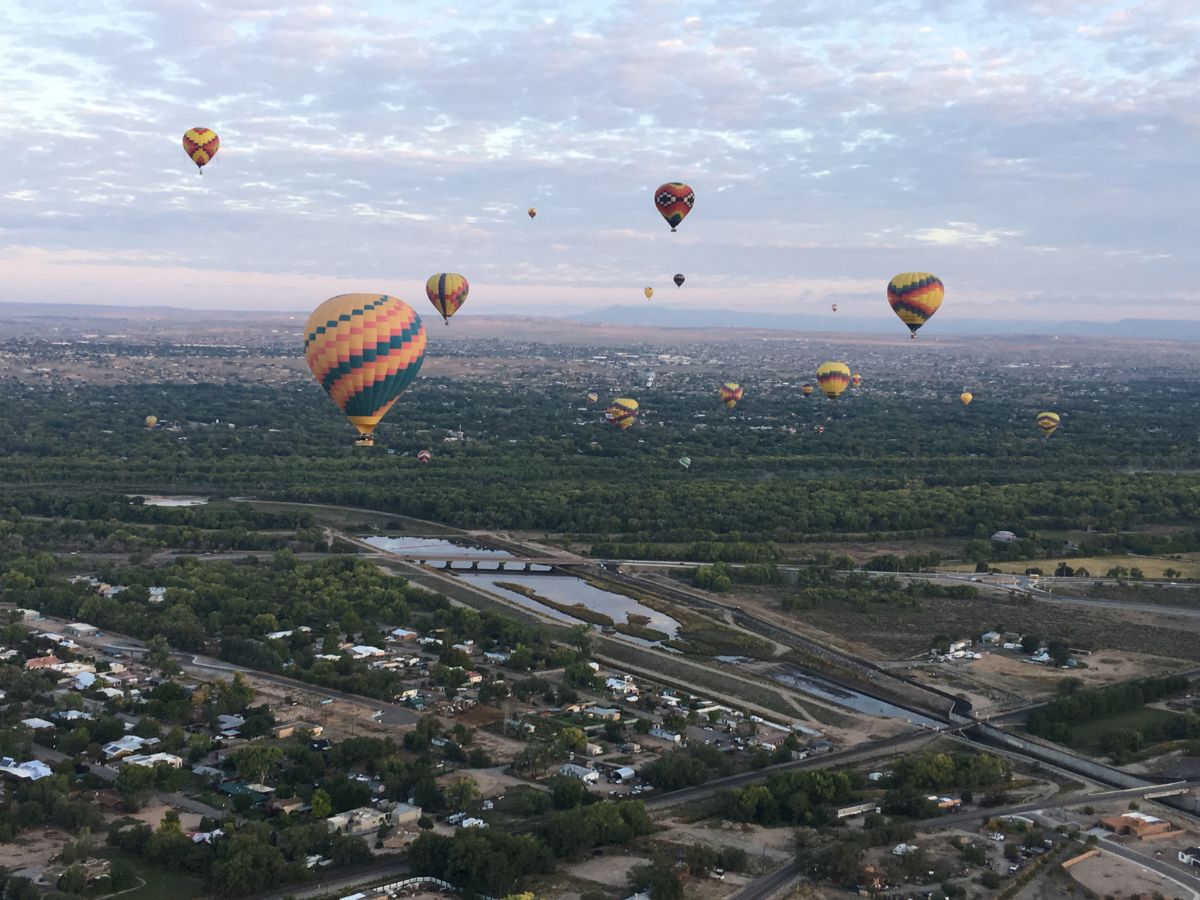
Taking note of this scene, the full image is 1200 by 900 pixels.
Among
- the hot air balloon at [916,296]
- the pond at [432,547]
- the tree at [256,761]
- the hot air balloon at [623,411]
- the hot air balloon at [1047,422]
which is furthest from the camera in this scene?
the hot air balloon at [1047,422]

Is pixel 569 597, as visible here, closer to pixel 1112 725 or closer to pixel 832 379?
pixel 1112 725

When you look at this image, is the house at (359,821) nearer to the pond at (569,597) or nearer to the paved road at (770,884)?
the paved road at (770,884)

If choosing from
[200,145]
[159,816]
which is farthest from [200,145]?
[159,816]

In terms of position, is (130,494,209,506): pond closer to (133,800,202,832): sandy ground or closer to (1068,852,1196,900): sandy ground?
(133,800,202,832): sandy ground

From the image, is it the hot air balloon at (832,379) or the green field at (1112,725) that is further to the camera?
the hot air balloon at (832,379)

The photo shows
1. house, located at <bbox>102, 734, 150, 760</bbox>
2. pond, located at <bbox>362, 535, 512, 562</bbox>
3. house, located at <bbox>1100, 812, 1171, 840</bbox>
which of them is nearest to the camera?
house, located at <bbox>1100, 812, 1171, 840</bbox>

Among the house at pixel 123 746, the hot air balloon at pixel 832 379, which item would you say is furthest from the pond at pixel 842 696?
the hot air balloon at pixel 832 379

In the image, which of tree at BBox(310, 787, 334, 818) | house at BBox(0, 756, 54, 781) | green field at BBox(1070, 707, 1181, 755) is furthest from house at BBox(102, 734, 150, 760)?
green field at BBox(1070, 707, 1181, 755)

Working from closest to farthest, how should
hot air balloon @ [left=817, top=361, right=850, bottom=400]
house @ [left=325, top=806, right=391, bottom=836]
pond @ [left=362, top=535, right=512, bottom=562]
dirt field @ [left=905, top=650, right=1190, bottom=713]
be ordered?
house @ [left=325, top=806, right=391, bottom=836]
dirt field @ [left=905, top=650, right=1190, bottom=713]
pond @ [left=362, top=535, right=512, bottom=562]
hot air balloon @ [left=817, top=361, right=850, bottom=400]
